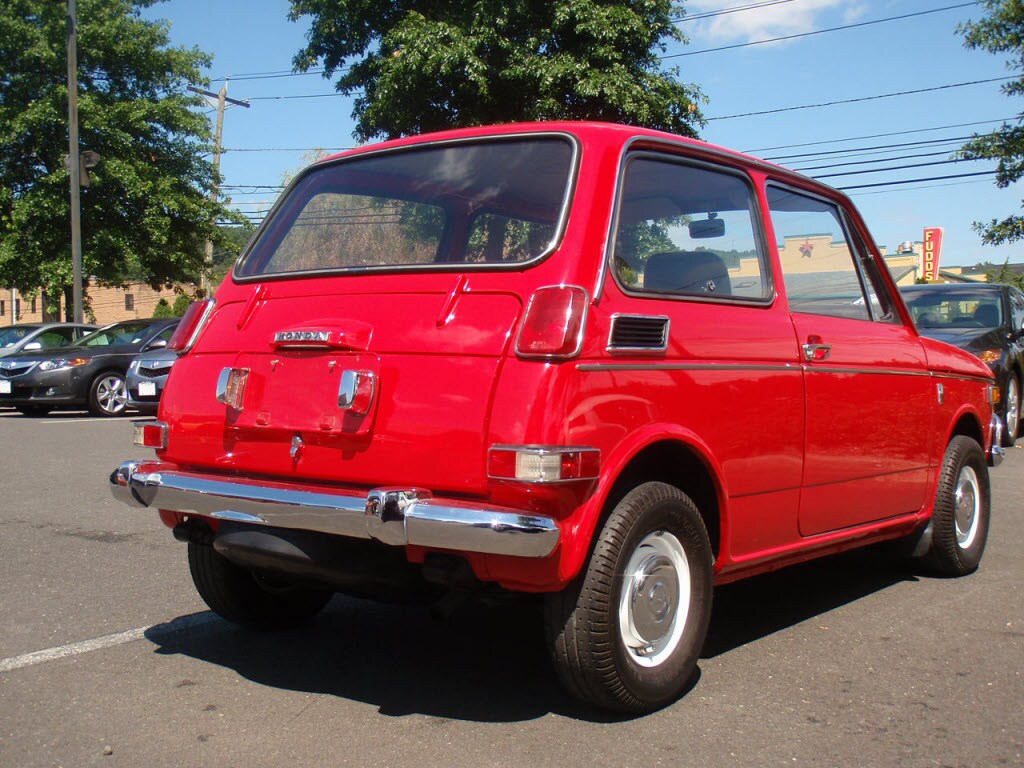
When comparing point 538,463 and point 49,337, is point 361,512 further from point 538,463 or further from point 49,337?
point 49,337

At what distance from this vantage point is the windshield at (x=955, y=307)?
39.2 ft

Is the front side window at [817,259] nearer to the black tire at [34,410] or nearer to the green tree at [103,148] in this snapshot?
the black tire at [34,410]

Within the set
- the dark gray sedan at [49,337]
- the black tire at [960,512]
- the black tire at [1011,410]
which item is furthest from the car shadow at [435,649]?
the dark gray sedan at [49,337]

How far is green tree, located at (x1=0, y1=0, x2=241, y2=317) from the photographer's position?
90.2ft

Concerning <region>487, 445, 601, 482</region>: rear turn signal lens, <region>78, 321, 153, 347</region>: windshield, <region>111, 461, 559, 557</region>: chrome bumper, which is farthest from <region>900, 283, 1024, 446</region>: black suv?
<region>78, 321, 153, 347</region>: windshield

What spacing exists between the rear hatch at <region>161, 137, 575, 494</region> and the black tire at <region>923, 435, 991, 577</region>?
114 inches

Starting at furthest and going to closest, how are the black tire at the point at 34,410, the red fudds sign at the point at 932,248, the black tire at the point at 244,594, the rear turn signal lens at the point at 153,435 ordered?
the red fudds sign at the point at 932,248 → the black tire at the point at 34,410 → the black tire at the point at 244,594 → the rear turn signal lens at the point at 153,435

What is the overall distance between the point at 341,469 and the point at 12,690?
139 centimetres

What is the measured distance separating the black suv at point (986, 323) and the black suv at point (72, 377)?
974 cm

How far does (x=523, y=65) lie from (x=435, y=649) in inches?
632

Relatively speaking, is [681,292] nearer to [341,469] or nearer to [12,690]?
[341,469]

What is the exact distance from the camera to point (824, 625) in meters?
4.64

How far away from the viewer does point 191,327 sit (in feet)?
13.5

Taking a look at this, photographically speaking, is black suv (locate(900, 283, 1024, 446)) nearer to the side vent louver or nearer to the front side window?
the front side window
